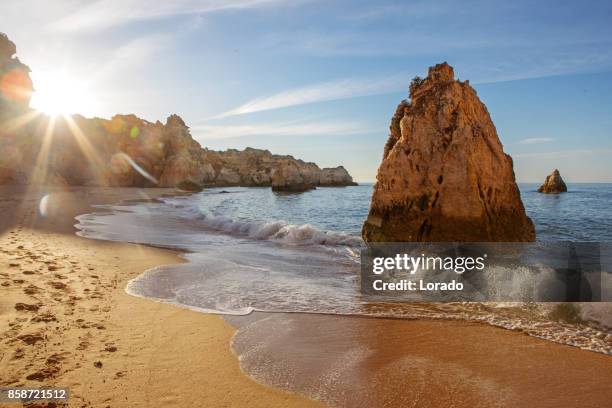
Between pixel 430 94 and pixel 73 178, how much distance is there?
58.9 metres

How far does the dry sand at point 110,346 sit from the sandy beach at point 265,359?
14mm

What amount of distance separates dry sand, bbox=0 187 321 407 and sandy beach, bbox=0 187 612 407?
0.01 metres

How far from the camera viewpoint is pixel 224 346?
4477mm

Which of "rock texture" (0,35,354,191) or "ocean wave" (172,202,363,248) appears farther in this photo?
"rock texture" (0,35,354,191)

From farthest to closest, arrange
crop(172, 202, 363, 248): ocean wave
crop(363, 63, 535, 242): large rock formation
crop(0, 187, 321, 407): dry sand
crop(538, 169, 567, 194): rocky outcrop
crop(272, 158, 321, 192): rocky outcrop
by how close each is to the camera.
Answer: crop(272, 158, 321, 192): rocky outcrop, crop(538, 169, 567, 194): rocky outcrop, crop(172, 202, 363, 248): ocean wave, crop(363, 63, 535, 242): large rock formation, crop(0, 187, 321, 407): dry sand

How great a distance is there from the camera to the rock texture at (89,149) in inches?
1583

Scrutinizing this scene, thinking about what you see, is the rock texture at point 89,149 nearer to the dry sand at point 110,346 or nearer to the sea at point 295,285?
the sea at point 295,285

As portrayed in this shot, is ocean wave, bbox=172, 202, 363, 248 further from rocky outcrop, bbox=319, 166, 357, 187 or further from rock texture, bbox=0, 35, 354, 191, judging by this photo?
rocky outcrop, bbox=319, 166, 357, 187

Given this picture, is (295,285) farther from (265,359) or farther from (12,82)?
(12,82)

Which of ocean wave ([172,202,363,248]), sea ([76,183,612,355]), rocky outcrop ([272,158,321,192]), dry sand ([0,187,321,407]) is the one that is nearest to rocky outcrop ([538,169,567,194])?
rocky outcrop ([272,158,321,192])

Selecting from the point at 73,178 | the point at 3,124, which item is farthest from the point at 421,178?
the point at 73,178

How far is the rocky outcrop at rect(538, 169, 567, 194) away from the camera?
5087 cm

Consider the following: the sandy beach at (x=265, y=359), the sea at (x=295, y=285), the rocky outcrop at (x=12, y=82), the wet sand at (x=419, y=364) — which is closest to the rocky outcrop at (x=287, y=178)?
the rocky outcrop at (x=12, y=82)

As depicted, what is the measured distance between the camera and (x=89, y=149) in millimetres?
56500
